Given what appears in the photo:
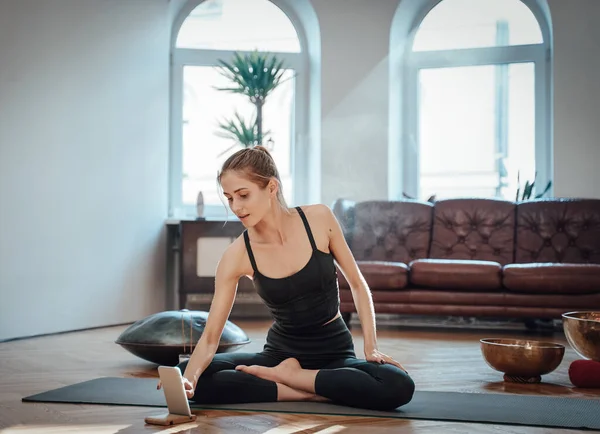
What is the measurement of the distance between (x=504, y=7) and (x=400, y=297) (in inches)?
106

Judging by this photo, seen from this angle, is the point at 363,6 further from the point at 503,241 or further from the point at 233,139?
the point at 503,241

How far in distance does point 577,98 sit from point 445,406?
4.04 m

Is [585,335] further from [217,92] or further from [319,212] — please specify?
[217,92]

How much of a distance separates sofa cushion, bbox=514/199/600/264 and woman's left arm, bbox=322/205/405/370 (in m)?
3.27

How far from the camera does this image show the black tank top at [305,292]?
2574 millimetres

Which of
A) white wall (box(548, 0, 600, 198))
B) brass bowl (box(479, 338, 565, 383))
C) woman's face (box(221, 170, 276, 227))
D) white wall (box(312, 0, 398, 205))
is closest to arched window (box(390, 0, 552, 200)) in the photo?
white wall (box(312, 0, 398, 205))

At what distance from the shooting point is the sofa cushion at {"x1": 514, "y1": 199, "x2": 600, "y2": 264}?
5496 mm

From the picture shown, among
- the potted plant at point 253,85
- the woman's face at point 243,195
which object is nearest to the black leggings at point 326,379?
the woman's face at point 243,195

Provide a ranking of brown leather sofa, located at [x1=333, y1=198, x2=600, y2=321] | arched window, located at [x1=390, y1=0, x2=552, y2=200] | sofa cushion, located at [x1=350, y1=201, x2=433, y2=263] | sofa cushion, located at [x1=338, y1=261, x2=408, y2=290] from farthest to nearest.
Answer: arched window, located at [x1=390, y1=0, x2=552, y2=200]
sofa cushion, located at [x1=350, y1=201, x2=433, y2=263]
sofa cushion, located at [x1=338, y1=261, x2=408, y2=290]
brown leather sofa, located at [x1=333, y1=198, x2=600, y2=321]

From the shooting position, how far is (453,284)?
5.11m

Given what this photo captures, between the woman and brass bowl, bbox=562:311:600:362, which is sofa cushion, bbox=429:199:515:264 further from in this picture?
the woman

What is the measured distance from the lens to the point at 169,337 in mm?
3447

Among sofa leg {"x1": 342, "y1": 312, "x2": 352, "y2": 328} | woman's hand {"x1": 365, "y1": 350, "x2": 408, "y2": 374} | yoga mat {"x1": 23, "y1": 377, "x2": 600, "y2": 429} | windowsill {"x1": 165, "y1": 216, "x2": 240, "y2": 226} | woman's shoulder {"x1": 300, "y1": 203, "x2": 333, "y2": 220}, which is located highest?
woman's shoulder {"x1": 300, "y1": 203, "x2": 333, "y2": 220}

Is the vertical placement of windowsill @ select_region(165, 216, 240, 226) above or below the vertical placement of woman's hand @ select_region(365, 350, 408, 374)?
above
